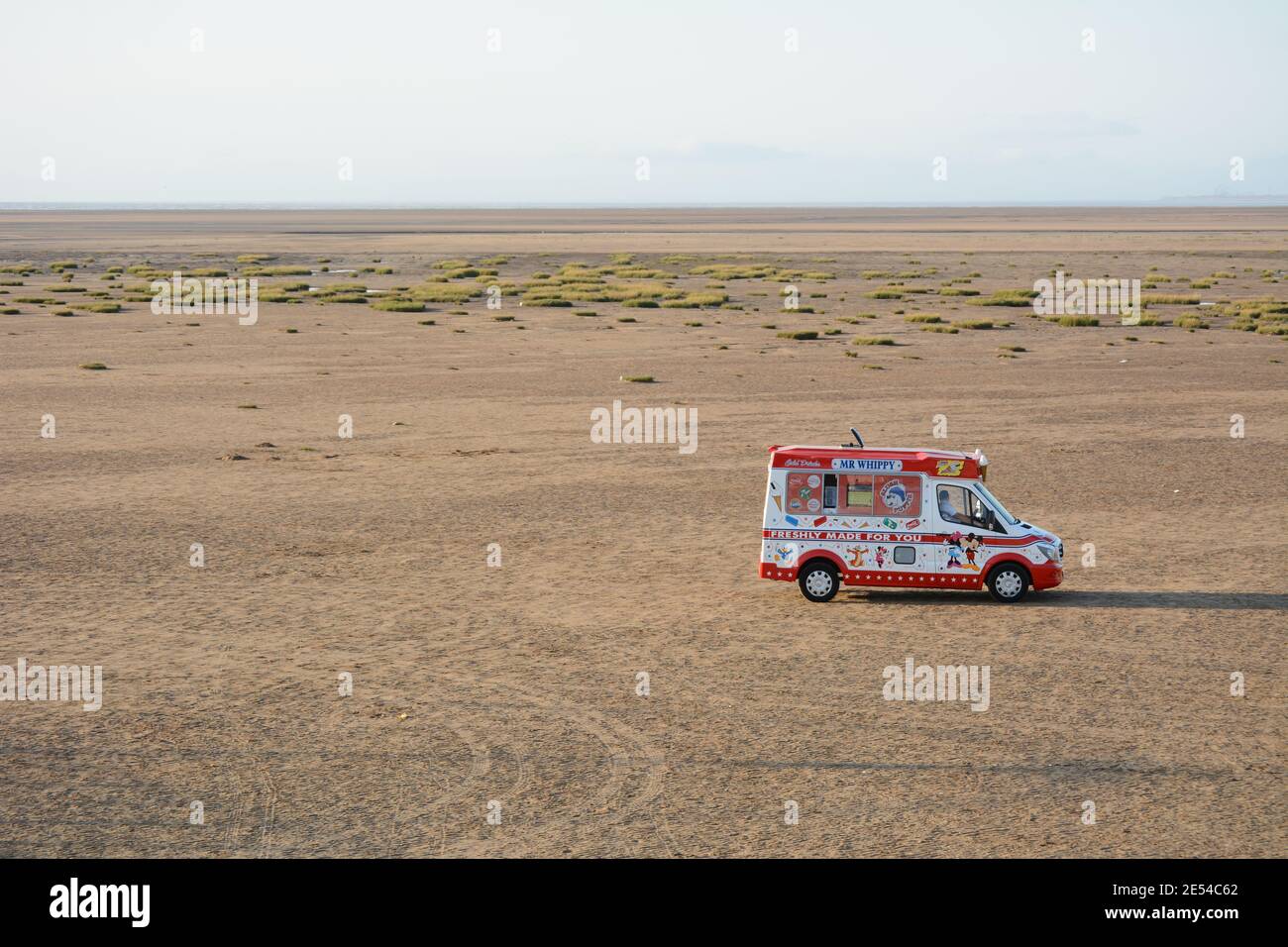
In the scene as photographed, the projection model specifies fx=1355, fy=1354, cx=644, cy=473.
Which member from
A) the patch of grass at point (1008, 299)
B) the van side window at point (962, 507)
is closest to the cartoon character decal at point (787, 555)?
the van side window at point (962, 507)

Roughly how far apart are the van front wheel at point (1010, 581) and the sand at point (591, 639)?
0.38 metres

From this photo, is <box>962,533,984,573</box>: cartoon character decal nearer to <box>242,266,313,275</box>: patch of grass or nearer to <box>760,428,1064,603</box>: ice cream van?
<box>760,428,1064,603</box>: ice cream van

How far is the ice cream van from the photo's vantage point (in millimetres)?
22281

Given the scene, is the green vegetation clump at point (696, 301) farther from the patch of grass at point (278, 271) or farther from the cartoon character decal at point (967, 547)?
the cartoon character decal at point (967, 547)

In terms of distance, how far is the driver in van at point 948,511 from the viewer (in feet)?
73.2

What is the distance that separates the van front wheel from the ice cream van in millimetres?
16

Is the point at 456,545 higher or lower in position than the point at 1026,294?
lower

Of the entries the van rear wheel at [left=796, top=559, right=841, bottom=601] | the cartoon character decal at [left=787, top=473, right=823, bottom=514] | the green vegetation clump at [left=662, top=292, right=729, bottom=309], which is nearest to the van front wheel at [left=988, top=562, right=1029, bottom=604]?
the van rear wheel at [left=796, top=559, right=841, bottom=601]

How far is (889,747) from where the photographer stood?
1580 centimetres

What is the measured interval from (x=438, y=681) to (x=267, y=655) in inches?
113
